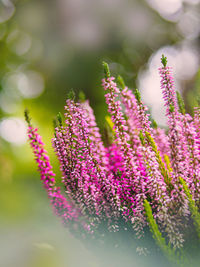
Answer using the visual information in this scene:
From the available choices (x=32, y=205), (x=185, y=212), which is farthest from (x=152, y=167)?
(x=32, y=205)

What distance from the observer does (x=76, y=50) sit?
5.80ft

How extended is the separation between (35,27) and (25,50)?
0.58ft

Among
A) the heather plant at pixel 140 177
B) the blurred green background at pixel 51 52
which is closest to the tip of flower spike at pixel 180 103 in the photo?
the heather plant at pixel 140 177

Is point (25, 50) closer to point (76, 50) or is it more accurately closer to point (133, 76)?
point (76, 50)

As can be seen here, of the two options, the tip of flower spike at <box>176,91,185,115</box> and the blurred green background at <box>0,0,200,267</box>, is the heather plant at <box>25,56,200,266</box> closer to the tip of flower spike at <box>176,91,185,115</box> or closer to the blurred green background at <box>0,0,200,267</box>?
the tip of flower spike at <box>176,91,185,115</box>

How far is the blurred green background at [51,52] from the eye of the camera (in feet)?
3.65

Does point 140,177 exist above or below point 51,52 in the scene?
below

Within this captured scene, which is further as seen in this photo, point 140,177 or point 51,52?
point 51,52

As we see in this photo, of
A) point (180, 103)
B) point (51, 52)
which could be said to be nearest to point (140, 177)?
point (180, 103)

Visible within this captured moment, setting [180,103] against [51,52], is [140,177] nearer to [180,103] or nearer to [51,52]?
[180,103]

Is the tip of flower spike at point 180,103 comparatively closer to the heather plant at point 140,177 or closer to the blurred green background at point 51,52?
the heather plant at point 140,177

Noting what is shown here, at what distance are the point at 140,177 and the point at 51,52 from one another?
1579 mm

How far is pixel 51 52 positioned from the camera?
1797 mm

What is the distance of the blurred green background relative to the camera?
43.8 inches
